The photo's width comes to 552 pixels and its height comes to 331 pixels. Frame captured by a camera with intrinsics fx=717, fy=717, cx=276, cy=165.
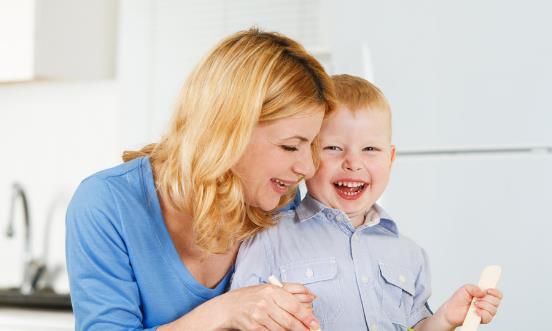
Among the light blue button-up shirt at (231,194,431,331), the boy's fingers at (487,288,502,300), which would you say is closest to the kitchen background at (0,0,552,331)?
the light blue button-up shirt at (231,194,431,331)

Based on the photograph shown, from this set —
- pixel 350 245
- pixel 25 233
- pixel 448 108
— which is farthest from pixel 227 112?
pixel 25 233

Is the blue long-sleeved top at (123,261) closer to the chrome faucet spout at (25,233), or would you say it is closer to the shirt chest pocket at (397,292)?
the shirt chest pocket at (397,292)

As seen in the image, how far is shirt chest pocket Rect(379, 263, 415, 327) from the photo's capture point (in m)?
1.29

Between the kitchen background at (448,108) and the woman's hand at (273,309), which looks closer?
the woman's hand at (273,309)

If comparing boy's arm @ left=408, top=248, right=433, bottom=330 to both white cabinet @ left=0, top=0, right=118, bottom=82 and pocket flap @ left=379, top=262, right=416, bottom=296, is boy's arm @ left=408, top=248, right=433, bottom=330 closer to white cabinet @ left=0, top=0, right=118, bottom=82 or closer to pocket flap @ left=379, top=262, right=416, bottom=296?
pocket flap @ left=379, top=262, right=416, bottom=296

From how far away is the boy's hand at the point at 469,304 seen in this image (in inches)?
43.8

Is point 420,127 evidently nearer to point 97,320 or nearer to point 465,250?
point 465,250

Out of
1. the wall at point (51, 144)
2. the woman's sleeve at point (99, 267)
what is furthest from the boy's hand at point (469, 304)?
the wall at point (51, 144)

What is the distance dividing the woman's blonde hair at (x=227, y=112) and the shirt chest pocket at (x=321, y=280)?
0.37 ft

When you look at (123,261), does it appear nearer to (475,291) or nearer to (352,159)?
(352,159)

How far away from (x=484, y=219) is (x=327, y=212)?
1.98ft

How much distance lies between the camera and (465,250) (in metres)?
1.79

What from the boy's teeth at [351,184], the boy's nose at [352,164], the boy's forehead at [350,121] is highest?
the boy's forehead at [350,121]

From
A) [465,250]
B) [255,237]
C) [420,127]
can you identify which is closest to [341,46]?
[420,127]
